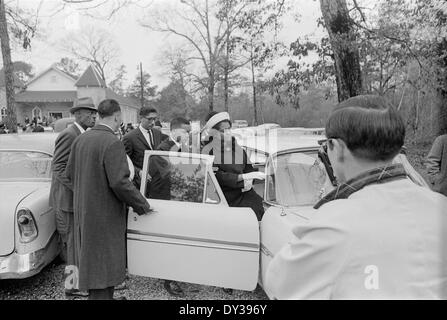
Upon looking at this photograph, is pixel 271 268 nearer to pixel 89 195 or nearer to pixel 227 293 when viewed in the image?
pixel 89 195

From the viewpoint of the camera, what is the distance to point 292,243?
0.96m

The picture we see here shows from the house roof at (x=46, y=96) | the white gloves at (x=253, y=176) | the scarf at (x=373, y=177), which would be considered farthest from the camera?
the house roof at (x=46, y=96)

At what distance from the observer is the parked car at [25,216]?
3.57 meters

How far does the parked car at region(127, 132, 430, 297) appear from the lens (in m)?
2.93

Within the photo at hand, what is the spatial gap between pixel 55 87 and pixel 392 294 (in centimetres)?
5218

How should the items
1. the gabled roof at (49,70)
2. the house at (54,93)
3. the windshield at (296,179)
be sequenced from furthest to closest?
the gabled roof at (49,70) → the house at (54,93) → the windshield at (296,179)

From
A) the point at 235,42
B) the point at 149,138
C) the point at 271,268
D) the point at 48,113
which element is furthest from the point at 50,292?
the point at 48,113

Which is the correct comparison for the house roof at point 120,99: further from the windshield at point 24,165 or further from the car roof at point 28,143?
the windshield at point 24,165

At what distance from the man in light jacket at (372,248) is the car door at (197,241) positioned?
198 cm

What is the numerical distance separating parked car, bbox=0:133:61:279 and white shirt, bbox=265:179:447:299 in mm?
3481

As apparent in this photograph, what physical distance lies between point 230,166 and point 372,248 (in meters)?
2.97

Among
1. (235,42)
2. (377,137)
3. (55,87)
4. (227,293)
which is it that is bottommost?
(227,293)

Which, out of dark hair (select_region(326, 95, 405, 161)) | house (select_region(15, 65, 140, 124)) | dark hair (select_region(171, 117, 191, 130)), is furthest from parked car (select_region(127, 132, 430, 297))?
house (select_region(15, 65, 140, 124))

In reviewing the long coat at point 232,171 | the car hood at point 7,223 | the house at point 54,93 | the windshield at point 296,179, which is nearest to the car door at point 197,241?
the long coat at point 232,171
